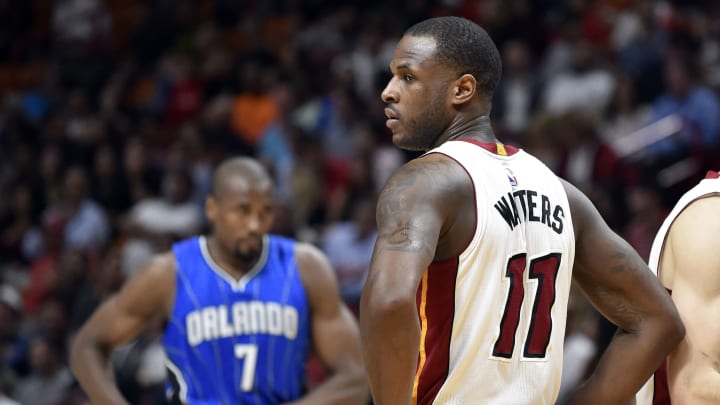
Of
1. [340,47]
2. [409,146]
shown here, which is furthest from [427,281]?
[340,47]

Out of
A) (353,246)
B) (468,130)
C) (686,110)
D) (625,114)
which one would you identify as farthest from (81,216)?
(468,130)

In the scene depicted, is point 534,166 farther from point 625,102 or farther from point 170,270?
point 625,102

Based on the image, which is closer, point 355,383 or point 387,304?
point 387,304

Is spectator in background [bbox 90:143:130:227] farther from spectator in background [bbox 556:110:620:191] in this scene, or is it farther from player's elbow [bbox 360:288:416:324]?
player's elbow [bbox 360:288:416:324]

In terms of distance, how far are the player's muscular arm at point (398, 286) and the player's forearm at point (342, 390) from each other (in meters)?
2.27

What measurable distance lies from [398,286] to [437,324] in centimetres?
37

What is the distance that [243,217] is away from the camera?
5547mm

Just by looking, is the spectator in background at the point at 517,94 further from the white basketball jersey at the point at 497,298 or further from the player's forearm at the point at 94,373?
the white basketball jersey at the point at 497,298

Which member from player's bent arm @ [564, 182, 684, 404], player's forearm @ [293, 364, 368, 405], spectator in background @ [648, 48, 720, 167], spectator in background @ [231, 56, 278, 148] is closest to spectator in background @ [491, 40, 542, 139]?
spectator in background @ [648, 48, 720, 167]

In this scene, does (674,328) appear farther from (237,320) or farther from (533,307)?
(237,320)

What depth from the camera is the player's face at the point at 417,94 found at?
3.45 m

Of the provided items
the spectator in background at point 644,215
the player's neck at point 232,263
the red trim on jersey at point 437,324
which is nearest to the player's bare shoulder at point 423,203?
the red trim on jersey at point 437,324

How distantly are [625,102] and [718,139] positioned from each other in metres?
0.90

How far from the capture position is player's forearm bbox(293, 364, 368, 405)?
5289 millimetres
